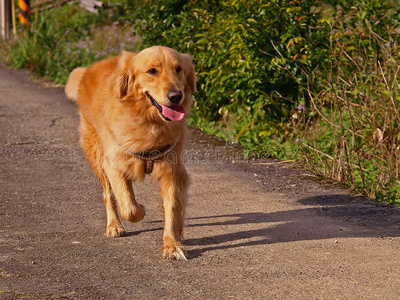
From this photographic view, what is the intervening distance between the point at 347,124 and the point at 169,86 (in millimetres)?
3063

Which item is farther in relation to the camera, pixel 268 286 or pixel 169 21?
pixel 169 21

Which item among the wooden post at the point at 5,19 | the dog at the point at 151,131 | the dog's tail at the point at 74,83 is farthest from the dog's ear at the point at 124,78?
the wooden post at the point at 5,19

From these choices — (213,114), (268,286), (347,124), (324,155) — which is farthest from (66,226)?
(213,114)

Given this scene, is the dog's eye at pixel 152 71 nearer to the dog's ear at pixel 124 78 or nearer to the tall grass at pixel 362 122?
the dog's ear at pixel 124 78

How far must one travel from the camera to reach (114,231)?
4676mm

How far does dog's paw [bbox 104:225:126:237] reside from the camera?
184 inches

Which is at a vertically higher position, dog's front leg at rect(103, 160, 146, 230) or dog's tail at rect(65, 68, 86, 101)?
dog's tail at rect(65, 68, 86, 101)

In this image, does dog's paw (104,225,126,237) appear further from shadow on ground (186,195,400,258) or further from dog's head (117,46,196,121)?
dog's head (117,46,196,121)

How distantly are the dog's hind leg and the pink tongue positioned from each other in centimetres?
100

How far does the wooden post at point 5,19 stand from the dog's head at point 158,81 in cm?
1124

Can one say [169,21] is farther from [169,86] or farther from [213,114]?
[169,86]

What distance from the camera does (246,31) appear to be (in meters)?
6.88

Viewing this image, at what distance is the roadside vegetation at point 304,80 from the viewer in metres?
6.09

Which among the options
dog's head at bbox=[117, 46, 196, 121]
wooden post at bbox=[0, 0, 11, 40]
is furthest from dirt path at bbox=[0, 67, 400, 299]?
wooden post at bbox=[0, 0, 11, 40]
